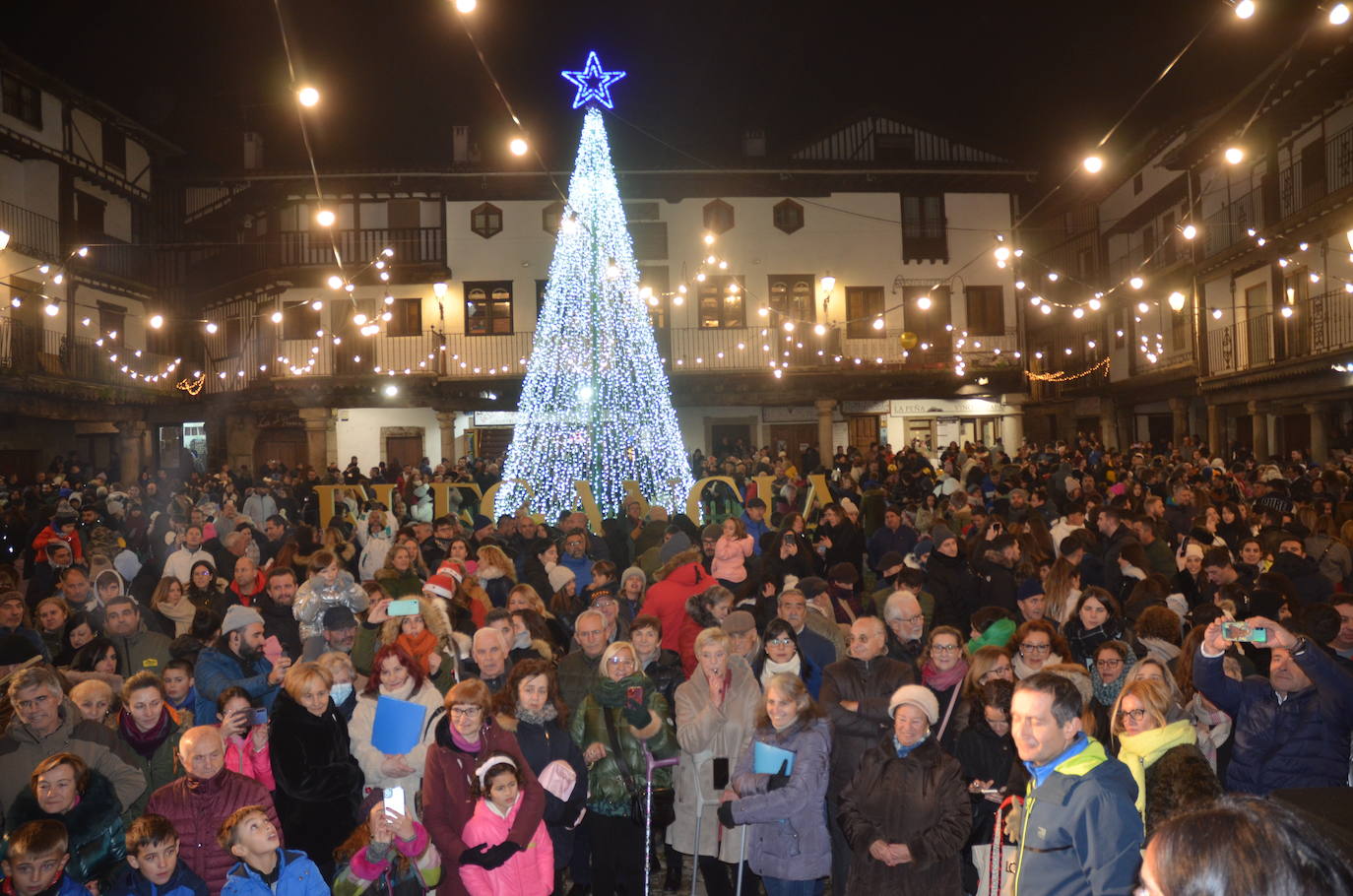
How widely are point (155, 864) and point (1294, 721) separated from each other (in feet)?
16.6

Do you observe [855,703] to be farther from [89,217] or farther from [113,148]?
[113,148]

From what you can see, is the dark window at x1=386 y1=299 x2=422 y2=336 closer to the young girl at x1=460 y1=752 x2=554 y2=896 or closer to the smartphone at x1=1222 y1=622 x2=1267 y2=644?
the young girl at x1=460 y1=752 x2=554 y2=896

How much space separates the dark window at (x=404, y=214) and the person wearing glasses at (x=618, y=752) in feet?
91.1

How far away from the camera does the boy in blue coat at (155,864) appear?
13.2 feet

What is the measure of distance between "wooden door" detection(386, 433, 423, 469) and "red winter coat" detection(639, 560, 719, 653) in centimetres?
2505

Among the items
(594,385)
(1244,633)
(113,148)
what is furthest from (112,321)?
(1244,633)

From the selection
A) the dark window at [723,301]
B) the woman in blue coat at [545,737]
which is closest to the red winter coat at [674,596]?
the woman in blue coat at [545,737]

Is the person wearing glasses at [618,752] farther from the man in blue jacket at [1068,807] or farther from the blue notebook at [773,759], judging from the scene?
the man in blue jacket at [1068,807]

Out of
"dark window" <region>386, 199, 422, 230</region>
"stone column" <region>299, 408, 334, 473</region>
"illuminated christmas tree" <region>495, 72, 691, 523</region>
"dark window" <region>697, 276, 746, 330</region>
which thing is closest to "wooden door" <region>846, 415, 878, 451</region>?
"dark window" <region>697, 276, 746, 330</region>

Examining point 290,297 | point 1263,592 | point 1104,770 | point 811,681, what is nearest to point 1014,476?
point 1263,592

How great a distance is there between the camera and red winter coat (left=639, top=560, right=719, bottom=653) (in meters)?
7.62

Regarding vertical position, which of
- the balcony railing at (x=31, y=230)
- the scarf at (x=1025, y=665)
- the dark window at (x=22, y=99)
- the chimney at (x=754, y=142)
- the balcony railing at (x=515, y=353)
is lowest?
the scarf at (x=1025, y=665)

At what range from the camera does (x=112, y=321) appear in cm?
2955

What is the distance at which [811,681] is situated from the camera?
6371mm
